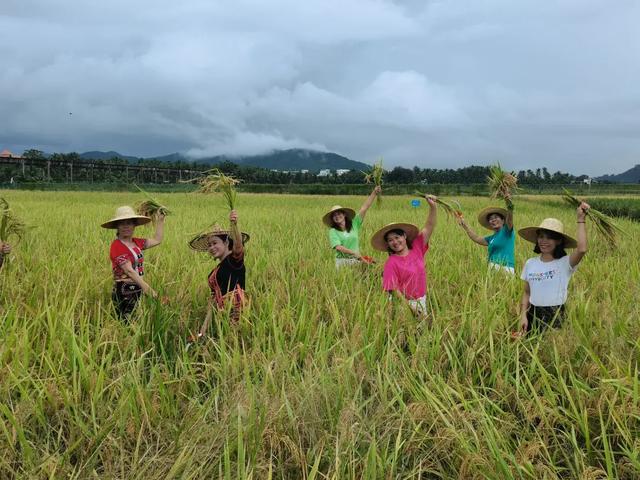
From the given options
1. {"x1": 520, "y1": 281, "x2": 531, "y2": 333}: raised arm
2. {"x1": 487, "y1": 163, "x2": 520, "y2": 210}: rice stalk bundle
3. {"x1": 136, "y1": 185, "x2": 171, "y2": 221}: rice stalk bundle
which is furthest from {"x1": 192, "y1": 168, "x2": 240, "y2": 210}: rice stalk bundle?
{"x1": 487, "y1": 163, "x2": 520, "y2": 210}: rice stalk bundle

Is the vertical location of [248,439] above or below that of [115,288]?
below

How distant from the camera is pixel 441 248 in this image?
7.06 metres

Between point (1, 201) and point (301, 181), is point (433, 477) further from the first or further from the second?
point (301, 181)

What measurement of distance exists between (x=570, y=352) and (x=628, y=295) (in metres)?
1.55

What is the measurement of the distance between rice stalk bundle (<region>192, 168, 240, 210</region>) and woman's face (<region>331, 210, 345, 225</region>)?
2.36m

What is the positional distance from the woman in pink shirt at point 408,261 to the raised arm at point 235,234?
1.17 meters

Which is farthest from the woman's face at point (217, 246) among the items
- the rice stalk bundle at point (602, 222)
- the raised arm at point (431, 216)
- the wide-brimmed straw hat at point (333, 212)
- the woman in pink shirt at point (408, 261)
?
the rice stalk bundle at point (602, 222)

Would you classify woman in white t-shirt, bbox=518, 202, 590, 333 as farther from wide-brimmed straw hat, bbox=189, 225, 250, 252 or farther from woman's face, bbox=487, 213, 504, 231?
wide-brimmed straw hat, bbox=189, 225, 250, 252

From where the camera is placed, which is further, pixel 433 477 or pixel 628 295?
pixel 628 295

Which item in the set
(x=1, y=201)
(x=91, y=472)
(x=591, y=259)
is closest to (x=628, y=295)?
(x=591, y=259)

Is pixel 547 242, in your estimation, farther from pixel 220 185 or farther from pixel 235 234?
→ pixel 220 185

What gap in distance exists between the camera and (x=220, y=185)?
3.19 meters

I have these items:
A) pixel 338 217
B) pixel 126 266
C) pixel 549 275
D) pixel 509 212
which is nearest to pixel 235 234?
pixel 126 266

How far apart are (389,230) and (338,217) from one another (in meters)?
1.66
